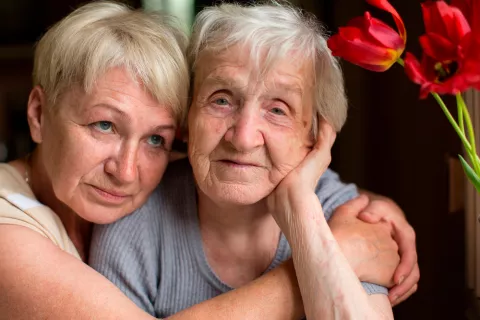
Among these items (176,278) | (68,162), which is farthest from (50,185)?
(176,278)

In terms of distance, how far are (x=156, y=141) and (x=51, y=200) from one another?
0.34 meters

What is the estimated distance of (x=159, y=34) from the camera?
5.11 feet

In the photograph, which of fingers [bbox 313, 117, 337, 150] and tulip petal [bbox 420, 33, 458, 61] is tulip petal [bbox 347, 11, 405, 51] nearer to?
tulip petal [bbox 420, 33, 458, 61]

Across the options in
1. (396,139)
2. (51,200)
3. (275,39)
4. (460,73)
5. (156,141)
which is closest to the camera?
(460,73)

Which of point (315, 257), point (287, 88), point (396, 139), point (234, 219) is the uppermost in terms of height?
point (287, 88)

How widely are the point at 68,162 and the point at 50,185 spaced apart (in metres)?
0.21

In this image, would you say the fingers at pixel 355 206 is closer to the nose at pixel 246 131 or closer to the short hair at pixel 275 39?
the short hair at pixel 275 39

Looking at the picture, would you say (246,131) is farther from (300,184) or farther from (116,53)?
(116,53)

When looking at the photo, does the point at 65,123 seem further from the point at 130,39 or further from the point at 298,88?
the point at 298,88

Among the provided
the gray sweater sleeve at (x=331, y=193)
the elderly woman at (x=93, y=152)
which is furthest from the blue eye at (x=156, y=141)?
the gray sweater sleeve at (x=331, y=193)

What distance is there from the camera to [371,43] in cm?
115

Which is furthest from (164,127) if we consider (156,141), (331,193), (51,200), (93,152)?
(331,193)

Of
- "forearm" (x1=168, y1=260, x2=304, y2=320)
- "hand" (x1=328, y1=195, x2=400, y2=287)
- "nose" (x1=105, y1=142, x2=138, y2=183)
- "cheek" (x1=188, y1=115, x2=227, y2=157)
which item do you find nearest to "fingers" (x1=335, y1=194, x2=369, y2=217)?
"hand" (x1=328, y1=195, x2=400, y2=287)

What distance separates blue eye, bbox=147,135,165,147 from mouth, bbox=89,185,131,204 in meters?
0.14
